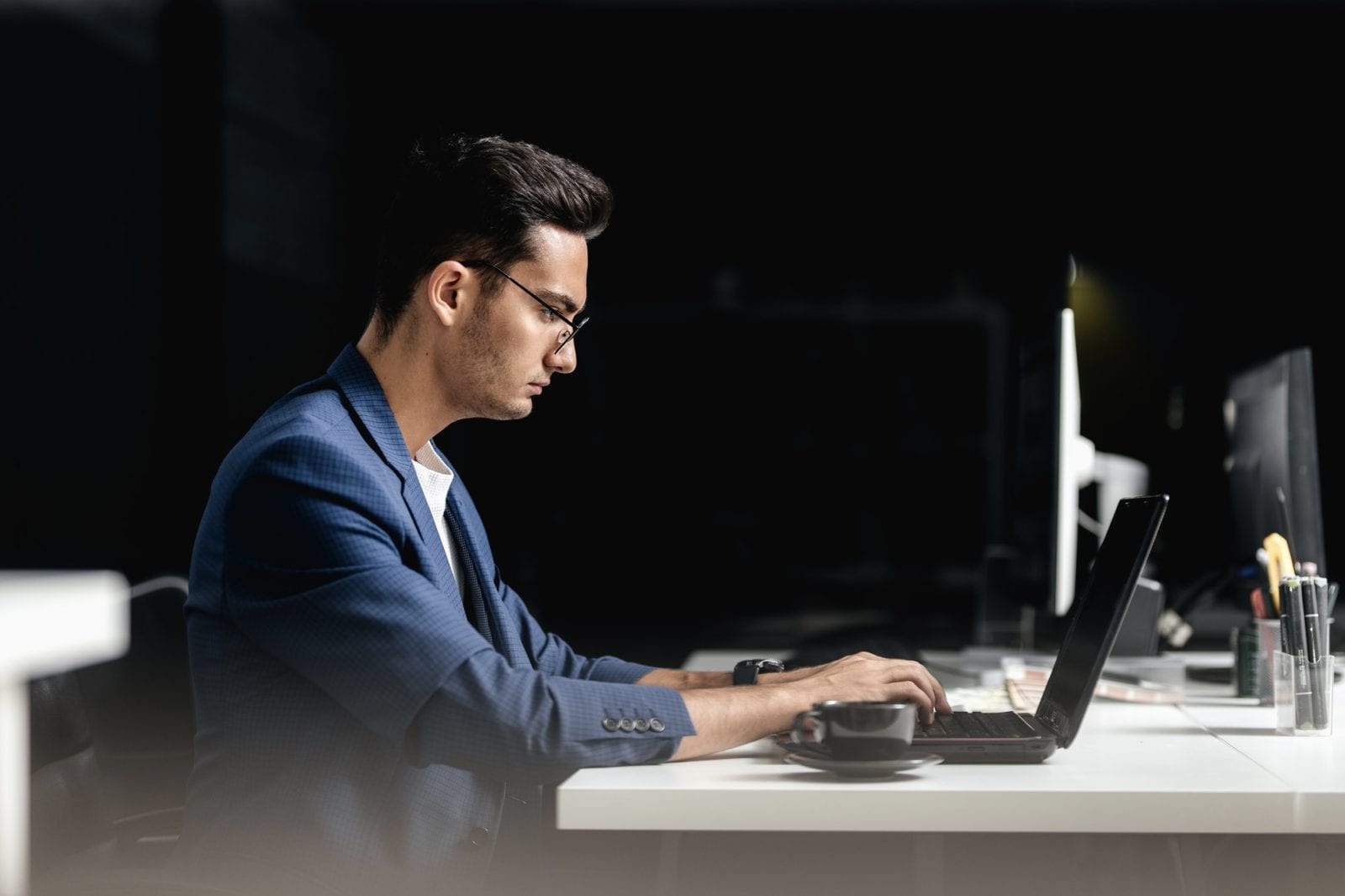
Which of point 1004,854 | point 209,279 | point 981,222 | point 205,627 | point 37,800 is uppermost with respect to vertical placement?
point 981,222

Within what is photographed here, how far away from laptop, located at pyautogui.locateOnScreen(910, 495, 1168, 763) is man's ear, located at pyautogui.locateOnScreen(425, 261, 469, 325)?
2.34ft

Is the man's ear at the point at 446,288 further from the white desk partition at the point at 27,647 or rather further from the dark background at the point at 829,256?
the dark background at the point at 829,256

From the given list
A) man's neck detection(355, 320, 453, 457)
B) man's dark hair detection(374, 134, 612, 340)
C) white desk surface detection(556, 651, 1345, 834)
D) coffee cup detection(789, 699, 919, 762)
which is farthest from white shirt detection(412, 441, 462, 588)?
coffee cup detection(789, 699, 919, 762)

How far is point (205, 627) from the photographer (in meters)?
1.29

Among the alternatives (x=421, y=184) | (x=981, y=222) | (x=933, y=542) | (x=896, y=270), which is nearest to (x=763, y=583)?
(x=933, y=542)

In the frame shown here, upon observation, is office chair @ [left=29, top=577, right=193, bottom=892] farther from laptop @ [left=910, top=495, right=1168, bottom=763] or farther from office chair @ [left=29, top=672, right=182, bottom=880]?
laptop @ [left=910, top=495, right=1168, bottom=763]

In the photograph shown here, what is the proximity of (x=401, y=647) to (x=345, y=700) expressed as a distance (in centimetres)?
8

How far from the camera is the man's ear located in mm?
1459

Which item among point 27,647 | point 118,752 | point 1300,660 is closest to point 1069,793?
point 1300,660

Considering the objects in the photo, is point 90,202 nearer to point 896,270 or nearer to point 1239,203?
point 896,270

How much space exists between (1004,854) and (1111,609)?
4.60 feet

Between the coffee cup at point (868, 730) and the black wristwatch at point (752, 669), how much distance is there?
394 mm

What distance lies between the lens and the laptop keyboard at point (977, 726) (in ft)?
4.35

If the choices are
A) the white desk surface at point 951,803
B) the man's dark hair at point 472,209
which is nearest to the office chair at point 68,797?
the man's dark hair at point 472,209
